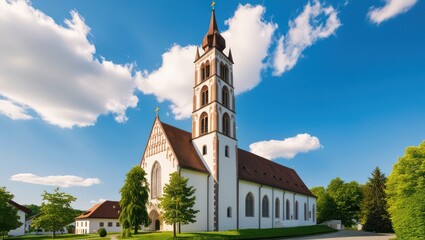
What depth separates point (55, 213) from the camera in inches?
1553

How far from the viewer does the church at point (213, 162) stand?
110ft

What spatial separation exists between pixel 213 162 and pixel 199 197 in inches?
176

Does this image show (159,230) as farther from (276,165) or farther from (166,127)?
(276,165)

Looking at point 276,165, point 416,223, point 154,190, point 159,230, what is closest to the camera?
point 416,223

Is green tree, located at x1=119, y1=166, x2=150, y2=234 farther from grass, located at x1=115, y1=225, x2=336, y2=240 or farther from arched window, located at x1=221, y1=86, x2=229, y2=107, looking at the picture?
arched window, located at x1=221, y1=86, x2=229, y2=107

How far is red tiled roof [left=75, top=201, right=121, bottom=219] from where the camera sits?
53281 millimetres

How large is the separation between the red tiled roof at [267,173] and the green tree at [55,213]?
78.4ft

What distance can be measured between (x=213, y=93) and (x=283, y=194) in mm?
21978

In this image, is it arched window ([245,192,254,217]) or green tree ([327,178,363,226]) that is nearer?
arched window ([245,192,254,217])

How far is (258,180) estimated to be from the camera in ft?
136

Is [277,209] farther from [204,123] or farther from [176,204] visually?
[176,204]

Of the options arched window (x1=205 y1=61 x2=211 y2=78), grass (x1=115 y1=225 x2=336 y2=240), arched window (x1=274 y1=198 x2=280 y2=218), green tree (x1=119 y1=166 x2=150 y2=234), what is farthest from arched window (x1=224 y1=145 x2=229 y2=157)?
arched window (x1=274 y1=198 x2=280 y2=218)

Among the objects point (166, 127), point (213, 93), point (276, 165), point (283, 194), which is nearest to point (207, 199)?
point (166, 127)

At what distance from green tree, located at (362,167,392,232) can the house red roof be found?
1096cm
